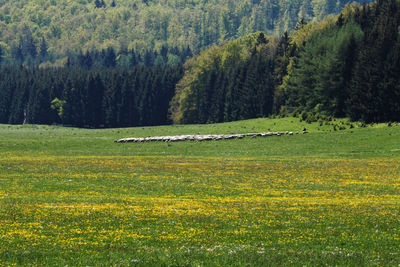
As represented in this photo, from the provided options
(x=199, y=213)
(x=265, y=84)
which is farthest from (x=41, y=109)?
(x=199, y=213)

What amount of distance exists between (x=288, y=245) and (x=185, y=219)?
5.57 m

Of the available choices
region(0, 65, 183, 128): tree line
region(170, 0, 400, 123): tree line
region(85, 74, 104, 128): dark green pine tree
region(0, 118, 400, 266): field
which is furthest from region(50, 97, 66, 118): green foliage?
region(0, 118, 400, 266): field

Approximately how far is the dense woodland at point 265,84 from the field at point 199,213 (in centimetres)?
4661

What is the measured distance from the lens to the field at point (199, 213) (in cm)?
1705

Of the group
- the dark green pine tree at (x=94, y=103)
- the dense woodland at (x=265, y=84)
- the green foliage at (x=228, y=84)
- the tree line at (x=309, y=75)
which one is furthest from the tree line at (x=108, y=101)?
the tree line at (x=309, y=75)

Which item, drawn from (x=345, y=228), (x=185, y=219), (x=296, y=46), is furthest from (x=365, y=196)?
(x=296, y=46)

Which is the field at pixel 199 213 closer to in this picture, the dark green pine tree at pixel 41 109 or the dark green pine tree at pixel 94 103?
the dark green pine tree at pixel 94 103

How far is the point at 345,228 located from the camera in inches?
829

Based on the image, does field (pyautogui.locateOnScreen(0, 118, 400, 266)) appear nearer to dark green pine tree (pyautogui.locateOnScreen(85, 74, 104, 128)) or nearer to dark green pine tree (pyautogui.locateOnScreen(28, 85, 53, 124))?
dark green pine tree (pyautogui.locateOnScreen(85, 74, 104, 128))

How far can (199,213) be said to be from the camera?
2391cm

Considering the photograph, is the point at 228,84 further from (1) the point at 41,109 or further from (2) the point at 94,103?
(1) the point at 41,109

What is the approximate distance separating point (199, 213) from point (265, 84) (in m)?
122

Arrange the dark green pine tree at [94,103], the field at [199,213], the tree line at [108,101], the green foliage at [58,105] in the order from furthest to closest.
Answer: the green foliage at [58,105] < the dark green pine tree at [94,103] < the tree line at [108,101] < the field at [199,213]

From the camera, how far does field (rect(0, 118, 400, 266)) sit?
1705 centimetres
